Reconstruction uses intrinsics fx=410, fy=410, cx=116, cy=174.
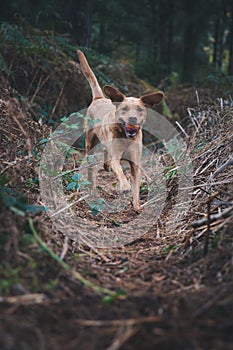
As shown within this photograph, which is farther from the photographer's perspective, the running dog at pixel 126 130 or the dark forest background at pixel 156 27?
the dark forest background at pixel 156 27

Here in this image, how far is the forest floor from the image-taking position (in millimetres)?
1781

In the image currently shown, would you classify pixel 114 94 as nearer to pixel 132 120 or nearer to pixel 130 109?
pixel 130 109

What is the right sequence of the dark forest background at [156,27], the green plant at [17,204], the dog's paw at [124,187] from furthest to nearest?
1. the dark forest background at [156,27]
2. the dog's paw at [124,187]
3. the green plant at [17,204]

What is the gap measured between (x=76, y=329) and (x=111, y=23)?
11.7 metres

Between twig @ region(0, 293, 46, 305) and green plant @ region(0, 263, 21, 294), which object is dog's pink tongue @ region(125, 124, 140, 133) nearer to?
green plant @ region(0, 263, 21, 294)

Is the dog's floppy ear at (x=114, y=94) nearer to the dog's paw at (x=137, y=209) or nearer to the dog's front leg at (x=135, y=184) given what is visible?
the dog's front leg at (x=135, y=184)

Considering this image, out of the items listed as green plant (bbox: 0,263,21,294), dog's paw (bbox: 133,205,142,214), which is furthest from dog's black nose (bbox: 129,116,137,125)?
green plant (bbox: 0,263,21,294)

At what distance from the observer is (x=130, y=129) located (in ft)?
14.6

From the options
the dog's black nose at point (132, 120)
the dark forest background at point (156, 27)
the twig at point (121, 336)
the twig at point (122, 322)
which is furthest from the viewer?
the dark forest background at point (156, 27)

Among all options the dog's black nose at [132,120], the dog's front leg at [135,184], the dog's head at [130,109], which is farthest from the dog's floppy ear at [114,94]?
the dog's front leg at [135,184]

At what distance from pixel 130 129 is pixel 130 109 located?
9.9 inches

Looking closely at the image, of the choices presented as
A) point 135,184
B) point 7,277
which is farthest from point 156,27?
point 7,277

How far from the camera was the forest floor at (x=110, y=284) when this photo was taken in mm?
1781

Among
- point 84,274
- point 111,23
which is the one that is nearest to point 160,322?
point 84,274
